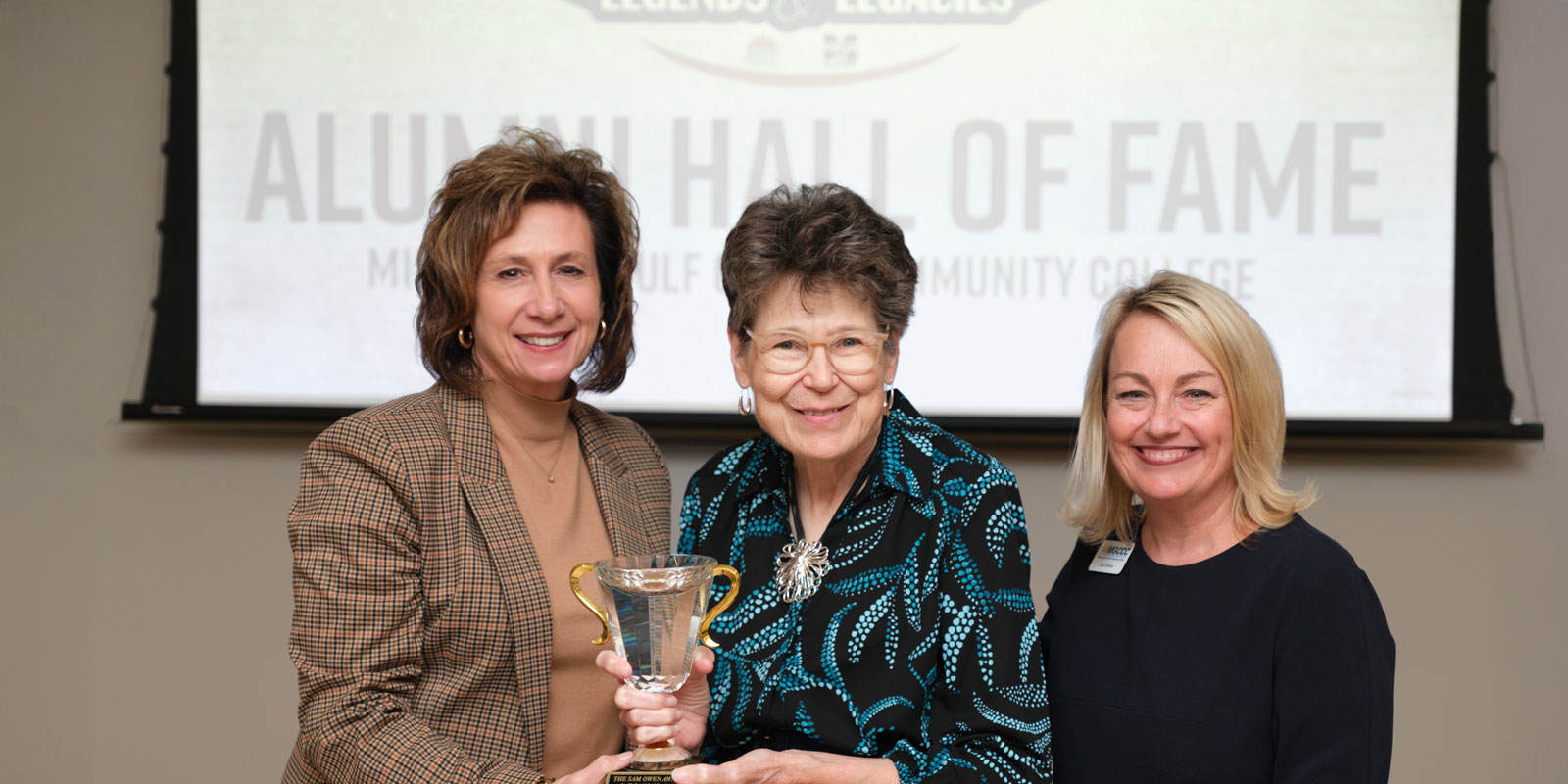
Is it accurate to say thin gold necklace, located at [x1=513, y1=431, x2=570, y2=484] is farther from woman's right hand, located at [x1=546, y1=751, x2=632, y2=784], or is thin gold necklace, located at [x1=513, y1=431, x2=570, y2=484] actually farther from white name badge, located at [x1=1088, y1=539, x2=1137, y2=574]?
white name badge, located at [x1=1088, y1=539, x2=1137, y2=574]

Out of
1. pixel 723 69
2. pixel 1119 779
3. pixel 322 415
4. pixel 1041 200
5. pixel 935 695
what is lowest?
pixel 1119 779

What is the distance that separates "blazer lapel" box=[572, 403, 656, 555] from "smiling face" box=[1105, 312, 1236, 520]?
902 millimetres

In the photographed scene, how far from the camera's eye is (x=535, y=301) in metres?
2.02

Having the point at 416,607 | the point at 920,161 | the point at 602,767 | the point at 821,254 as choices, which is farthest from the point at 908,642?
the point at 920,161

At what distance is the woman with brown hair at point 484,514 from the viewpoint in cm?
181

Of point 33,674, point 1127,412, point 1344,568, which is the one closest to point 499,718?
point 1127,412

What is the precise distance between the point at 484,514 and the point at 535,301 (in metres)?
0.39

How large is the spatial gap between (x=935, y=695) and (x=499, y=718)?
75cm

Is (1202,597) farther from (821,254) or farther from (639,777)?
(639,777)

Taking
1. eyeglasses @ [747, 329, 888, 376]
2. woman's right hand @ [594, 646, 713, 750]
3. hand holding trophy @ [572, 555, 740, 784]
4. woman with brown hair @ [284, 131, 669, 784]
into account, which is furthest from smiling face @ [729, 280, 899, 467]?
woman with brown hair @ [284, 131, 669, 784]

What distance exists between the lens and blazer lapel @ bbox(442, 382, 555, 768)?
1.91m

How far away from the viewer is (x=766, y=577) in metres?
1.79

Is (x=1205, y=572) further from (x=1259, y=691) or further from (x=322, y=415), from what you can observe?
(x=322, y=415)

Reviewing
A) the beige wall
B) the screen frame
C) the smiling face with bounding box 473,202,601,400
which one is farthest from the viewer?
the beige wall
